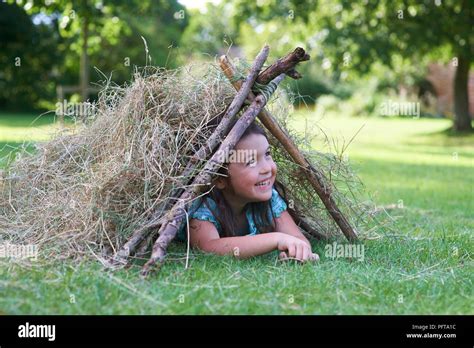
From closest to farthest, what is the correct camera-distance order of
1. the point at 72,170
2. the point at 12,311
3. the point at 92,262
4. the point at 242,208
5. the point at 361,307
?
the point at 12,311, the point at 361,307, the point at 92,262, the point at 242,208, the point at 72,170

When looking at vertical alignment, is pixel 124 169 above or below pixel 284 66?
below

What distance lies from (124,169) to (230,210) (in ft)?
2.46

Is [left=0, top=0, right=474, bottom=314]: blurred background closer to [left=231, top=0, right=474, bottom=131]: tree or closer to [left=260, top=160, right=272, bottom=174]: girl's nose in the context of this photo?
[left=231, top=0, right=474, bottom=131]: tree

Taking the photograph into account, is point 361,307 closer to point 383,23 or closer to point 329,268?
point 329,268

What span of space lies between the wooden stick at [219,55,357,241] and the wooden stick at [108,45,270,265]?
0.30ft

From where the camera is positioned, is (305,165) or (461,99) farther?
(461,99)

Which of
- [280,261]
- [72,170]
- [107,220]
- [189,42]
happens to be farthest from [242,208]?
[189,42]

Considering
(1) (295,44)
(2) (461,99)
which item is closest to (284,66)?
(2) (461,99)

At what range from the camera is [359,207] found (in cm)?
507

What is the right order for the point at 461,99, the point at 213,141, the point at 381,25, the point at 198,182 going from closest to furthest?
the point at 198,182
the point at 213,141
the point at 381,25
the point at 461,99

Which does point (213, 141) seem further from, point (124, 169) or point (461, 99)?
point (461, 99)

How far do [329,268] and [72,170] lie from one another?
6.83 ft

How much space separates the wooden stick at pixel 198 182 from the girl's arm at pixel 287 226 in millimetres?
677

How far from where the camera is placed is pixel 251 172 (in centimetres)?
406
